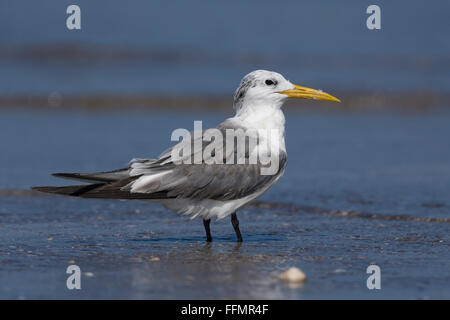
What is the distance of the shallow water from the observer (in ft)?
14.4

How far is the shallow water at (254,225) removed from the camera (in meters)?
4.39

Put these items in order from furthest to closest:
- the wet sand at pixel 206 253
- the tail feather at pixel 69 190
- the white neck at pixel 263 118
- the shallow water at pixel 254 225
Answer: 1. the white neck at pixel 263 118
2. the tail feather at pixel 69 190
3. the shallow water at pixel 254 225
4. the wet sand at pixel 206 253

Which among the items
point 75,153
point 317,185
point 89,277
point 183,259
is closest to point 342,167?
point 317,185

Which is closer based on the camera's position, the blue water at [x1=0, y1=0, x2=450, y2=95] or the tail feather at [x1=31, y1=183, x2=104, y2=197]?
the tail feather at [x1=31, y1=183, x2=104, y2=197]

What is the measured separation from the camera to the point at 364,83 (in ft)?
48.9

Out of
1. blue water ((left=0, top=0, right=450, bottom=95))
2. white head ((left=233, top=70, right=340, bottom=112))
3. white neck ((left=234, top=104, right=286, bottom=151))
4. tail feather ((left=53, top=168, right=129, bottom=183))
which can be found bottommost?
tail feather ((left=53, top=168, right=129, bottom=183))

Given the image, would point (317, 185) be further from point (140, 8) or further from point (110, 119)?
point (140, 8)

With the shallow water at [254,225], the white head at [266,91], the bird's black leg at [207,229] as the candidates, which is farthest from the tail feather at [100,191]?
the white head at [266,91]

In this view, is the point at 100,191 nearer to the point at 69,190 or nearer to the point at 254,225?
the point at 69,190

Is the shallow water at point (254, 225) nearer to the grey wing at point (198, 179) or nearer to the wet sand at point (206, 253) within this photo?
the wet sand at point (206, 253)

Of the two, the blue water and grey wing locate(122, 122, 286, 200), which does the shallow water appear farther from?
the blue water

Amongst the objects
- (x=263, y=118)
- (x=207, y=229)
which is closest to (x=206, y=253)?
(x=207, y=229)

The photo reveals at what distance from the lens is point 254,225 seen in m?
6.34

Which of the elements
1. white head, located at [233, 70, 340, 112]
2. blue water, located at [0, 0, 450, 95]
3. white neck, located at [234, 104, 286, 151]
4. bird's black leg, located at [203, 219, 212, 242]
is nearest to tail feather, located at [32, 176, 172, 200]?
bird's black leg, located at [203, 219, 212, 242]
